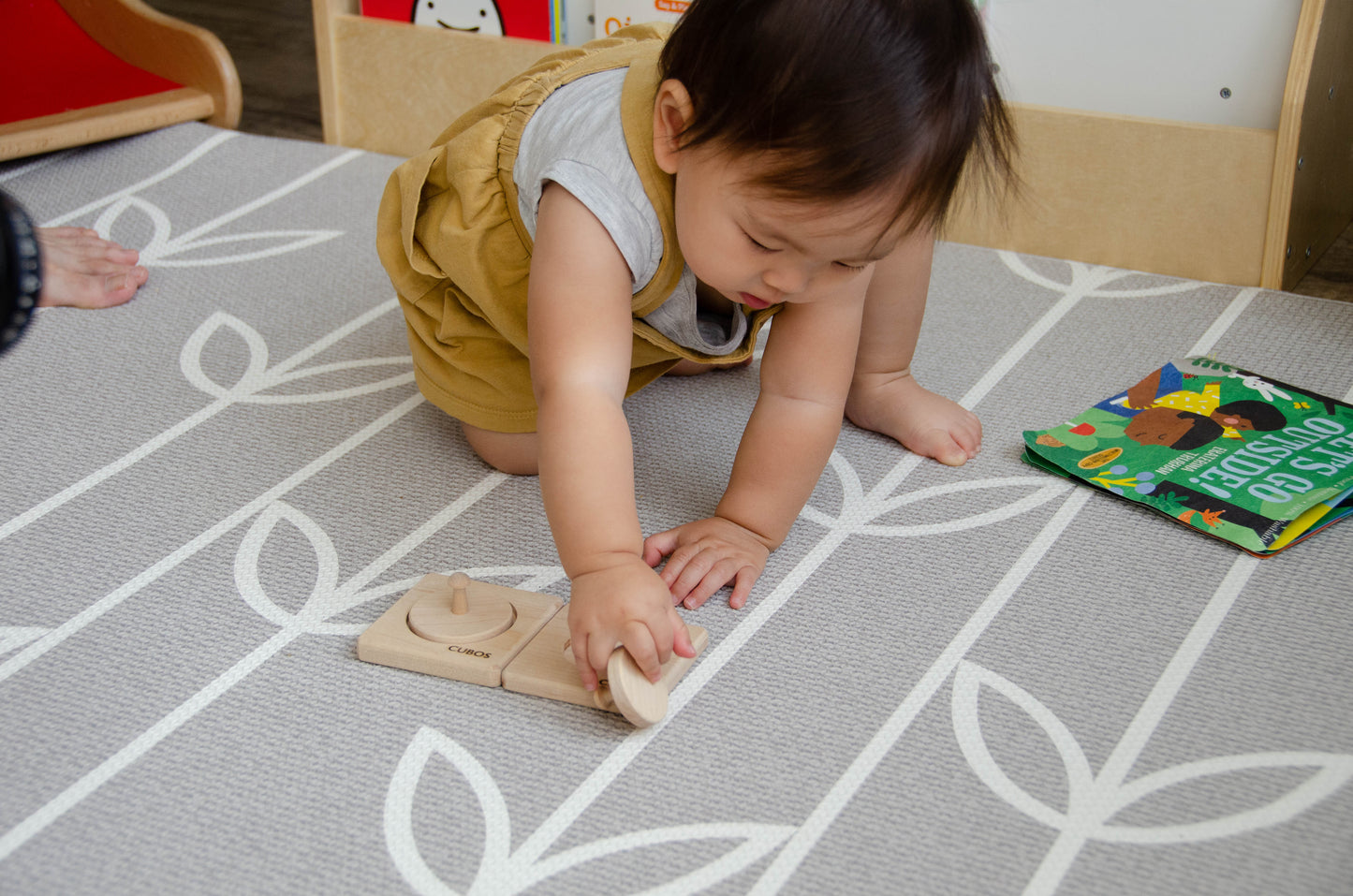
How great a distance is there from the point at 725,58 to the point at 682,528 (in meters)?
0.30

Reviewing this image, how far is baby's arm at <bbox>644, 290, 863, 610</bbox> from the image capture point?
2.50 ft

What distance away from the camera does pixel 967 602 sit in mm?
722

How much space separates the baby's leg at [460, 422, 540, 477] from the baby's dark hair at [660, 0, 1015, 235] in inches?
12.4

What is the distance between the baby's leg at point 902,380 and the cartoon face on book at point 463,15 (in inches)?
28.1

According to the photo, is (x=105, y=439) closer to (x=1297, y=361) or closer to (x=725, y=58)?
(x=725, y=58)

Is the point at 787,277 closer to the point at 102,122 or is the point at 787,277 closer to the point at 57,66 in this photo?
the point at 102,122

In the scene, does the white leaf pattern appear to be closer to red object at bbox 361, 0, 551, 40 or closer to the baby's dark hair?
the baby's dark hair

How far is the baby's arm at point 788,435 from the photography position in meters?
0.76

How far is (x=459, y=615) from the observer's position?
69 centimetres

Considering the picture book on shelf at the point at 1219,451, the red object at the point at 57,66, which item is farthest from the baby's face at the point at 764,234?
the red object at the point at 57,66

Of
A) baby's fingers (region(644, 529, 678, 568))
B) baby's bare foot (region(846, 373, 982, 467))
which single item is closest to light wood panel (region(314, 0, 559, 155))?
baby's bare foot (region(846, 373, 982, 467))

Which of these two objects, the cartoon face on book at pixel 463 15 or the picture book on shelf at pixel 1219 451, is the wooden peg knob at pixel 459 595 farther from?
Result: the cartoon face on book at pixel 463 15

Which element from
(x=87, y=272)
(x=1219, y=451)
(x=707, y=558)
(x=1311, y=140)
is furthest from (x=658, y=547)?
(x=1311, y=140)

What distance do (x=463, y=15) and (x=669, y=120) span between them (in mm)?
865
